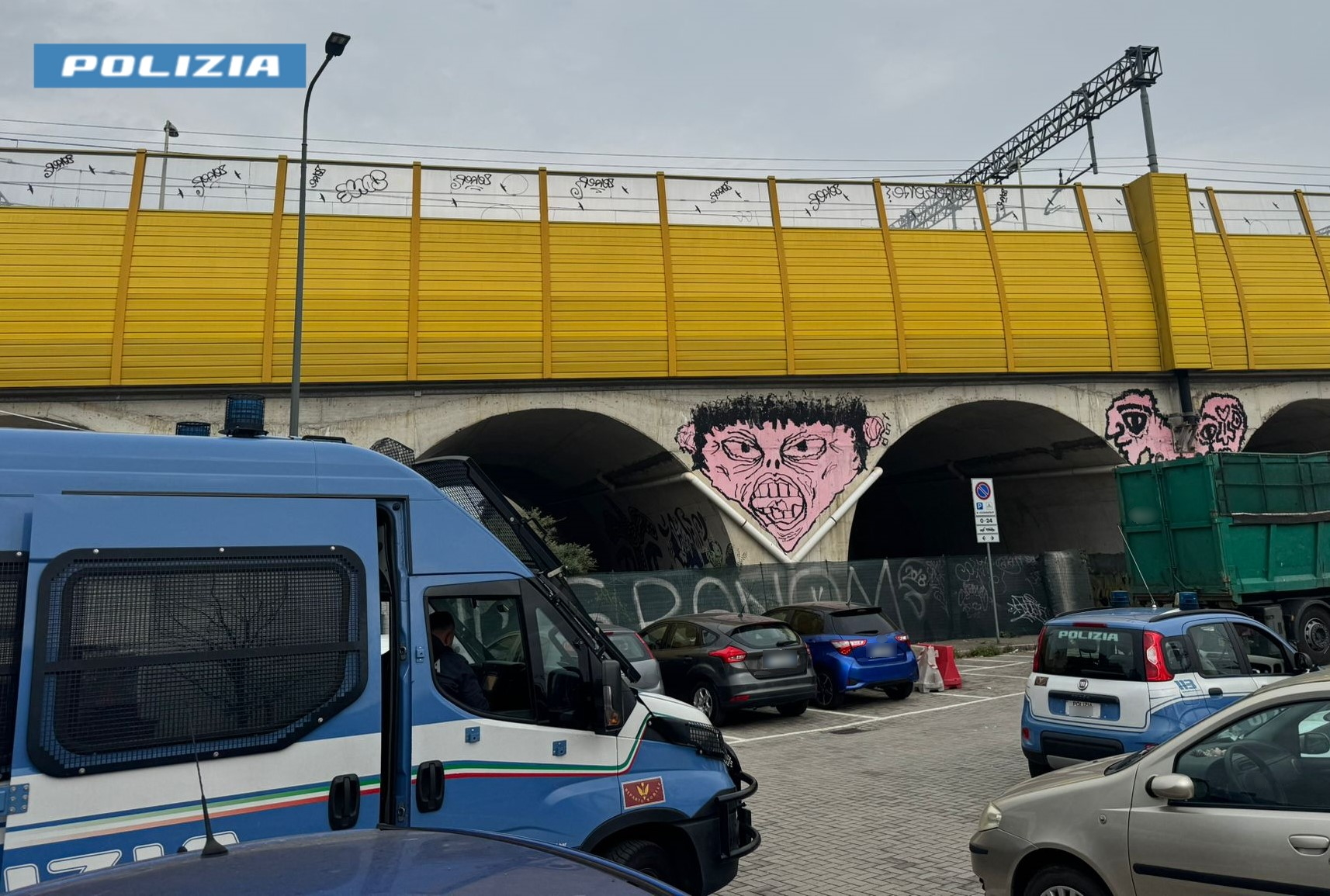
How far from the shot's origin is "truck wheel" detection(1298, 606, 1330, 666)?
15.5m

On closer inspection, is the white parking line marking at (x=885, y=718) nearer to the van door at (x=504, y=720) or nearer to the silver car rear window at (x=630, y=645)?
the silver car rear window at (x=630, y=645)

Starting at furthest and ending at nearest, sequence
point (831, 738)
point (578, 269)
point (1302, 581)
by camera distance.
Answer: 1. point (578, 269)
2. point (1302, 581)
3. point (831, 738)

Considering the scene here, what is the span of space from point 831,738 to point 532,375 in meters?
11.9

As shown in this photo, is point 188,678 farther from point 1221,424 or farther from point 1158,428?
point 1221,424

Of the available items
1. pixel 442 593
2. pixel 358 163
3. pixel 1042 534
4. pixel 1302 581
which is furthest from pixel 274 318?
pixel 1042 534

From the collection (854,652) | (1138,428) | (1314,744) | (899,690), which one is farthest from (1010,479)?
(1314,744)

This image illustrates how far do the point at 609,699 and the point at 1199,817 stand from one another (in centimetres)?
270

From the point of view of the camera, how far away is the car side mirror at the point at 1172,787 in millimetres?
3992

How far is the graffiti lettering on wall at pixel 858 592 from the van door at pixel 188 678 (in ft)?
45.7

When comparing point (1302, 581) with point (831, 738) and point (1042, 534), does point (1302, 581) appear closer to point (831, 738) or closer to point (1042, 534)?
point (831, 738)

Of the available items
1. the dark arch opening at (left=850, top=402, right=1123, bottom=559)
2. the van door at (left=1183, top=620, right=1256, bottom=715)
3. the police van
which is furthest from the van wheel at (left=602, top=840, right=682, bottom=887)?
the dark arch opening at (left=850, top=402, right=1123, bottom=559)

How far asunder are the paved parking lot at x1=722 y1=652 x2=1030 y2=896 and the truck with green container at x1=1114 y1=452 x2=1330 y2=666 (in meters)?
3.99

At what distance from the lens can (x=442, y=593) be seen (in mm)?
4484

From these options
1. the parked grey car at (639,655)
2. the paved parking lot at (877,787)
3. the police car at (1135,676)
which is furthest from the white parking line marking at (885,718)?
the police car at (1135,676)
